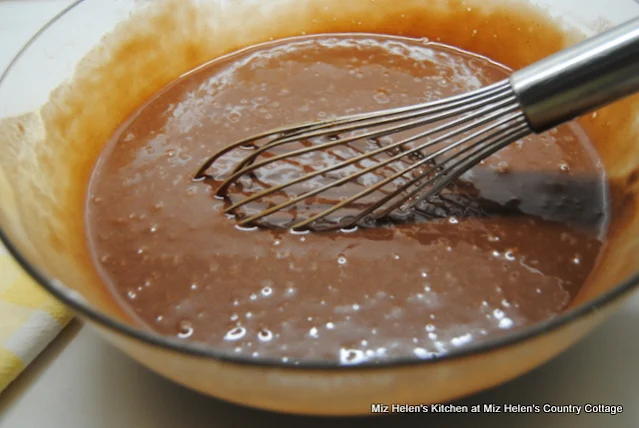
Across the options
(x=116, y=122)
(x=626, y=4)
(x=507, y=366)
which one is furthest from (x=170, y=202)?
(x=626, y=4)

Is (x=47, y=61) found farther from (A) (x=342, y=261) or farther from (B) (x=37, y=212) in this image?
(A) (x=342, y=261)

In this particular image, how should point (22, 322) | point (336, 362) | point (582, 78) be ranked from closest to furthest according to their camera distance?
point (336, 362), point (582, 78), point (22, 322)

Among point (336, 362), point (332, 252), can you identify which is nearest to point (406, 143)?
point (332, 252)

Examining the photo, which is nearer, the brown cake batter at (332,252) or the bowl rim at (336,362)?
the bowl rim at (336,362)

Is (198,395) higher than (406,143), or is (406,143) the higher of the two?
(406,143)

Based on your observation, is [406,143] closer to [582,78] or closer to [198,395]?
[582,78]

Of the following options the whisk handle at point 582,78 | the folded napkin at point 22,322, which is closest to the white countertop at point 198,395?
the folded napkin at point 22,322

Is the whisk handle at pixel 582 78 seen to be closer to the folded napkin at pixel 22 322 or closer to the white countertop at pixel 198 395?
the white countertop at pixel 198 395
